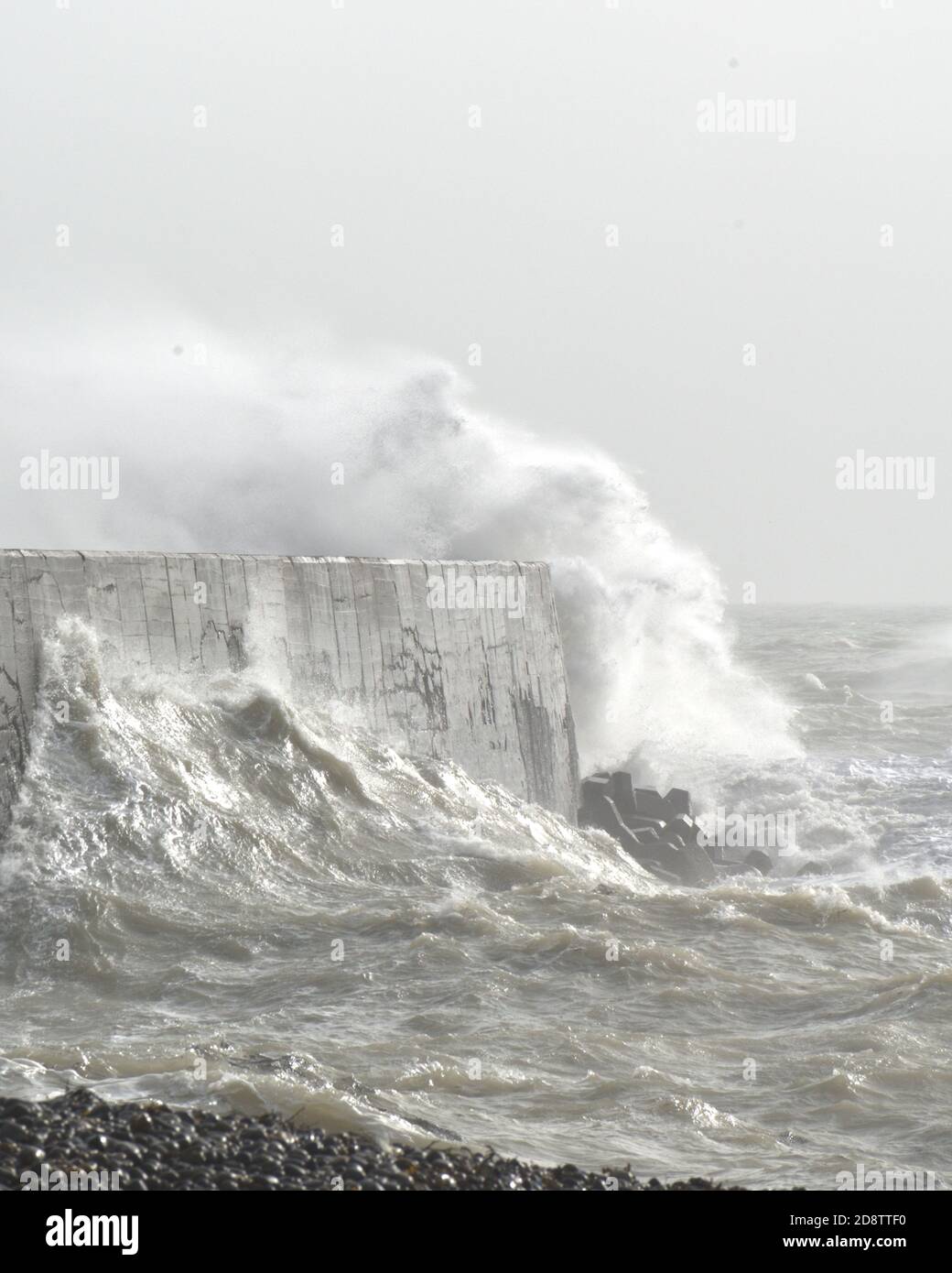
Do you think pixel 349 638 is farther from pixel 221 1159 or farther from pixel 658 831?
pixel 221 1159

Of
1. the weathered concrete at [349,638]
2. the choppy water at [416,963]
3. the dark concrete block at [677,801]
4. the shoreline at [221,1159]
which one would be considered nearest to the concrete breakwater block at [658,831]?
the dark concrete block at [677,801]

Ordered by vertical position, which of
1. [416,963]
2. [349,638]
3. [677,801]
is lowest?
[416,963]

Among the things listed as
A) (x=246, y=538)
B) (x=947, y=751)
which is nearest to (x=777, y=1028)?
(x=246, y=538)

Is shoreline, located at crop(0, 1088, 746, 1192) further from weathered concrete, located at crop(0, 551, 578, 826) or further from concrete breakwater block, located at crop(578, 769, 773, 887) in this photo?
concrete breakwater block, located at crop(578, 769, 773, 887)

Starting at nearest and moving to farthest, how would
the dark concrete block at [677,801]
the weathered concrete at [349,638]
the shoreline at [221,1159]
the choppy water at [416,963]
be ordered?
the shoreline at [221,1159]
the choppy water at [416,963]
the weathered concrete at [349,638]
the dark concrete block at [677,801]

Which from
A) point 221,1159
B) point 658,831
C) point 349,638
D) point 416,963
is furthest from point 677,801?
point 221,1159

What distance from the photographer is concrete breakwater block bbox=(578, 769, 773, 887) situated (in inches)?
536

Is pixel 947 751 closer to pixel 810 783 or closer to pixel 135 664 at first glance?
pixel 810 783

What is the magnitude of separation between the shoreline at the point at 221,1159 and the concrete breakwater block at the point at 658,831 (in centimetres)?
856

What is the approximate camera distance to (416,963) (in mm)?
7832

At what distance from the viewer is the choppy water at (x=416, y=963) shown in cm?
579

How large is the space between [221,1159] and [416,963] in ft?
11.2

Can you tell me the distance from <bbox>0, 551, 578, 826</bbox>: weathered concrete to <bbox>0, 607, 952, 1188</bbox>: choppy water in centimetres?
27

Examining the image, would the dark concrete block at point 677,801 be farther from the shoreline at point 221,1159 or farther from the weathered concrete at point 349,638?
the shoreline at point 221,1159
